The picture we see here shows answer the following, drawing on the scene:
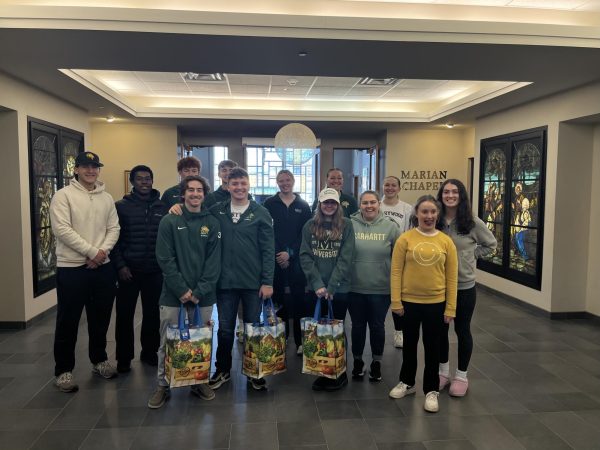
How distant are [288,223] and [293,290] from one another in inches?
23.2

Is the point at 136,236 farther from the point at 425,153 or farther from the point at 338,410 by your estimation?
the point at 425,153

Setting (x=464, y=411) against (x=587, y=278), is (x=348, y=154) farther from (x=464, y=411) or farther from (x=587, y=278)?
(x=464, y=411)

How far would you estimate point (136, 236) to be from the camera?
346 cm

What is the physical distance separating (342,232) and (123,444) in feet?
6.25

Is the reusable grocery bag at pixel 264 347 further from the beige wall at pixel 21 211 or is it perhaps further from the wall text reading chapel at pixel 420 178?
the wall text reading chapel at pixel 420 178

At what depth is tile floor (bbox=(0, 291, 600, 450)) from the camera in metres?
2.66

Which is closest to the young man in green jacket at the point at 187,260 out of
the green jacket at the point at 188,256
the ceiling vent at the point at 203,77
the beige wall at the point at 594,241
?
the green jacket at the point at 188,256

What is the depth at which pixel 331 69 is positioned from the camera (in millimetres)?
4199

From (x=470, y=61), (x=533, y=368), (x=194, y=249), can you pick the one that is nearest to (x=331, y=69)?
(x=470, y=61)

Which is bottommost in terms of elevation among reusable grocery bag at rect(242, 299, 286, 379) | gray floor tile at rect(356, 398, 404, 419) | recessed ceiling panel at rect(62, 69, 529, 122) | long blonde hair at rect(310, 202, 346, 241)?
gray floor tile at rect(356, 398, 404, 419)

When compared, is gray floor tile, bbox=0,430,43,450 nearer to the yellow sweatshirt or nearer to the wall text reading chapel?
the yellow sweatshirt

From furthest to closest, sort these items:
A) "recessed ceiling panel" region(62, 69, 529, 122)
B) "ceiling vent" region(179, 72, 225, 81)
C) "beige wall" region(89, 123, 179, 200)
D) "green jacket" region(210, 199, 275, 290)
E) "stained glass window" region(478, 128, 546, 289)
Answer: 1. "beige wall" region(89, 123, 179, 200)
2. "recessed ceiling panel" region(62, 69, 529, 122)
3. "ceiling vent" region(179, 72, 225, 81)
4. "stained glass window" region(478, 128, 546, 289)
5. "green jacket" region(210, 199, 275, 290)

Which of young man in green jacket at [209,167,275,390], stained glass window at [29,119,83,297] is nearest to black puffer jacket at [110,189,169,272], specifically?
young man in green jacket at [209,167,275,390]

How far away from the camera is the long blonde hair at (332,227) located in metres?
3.25
